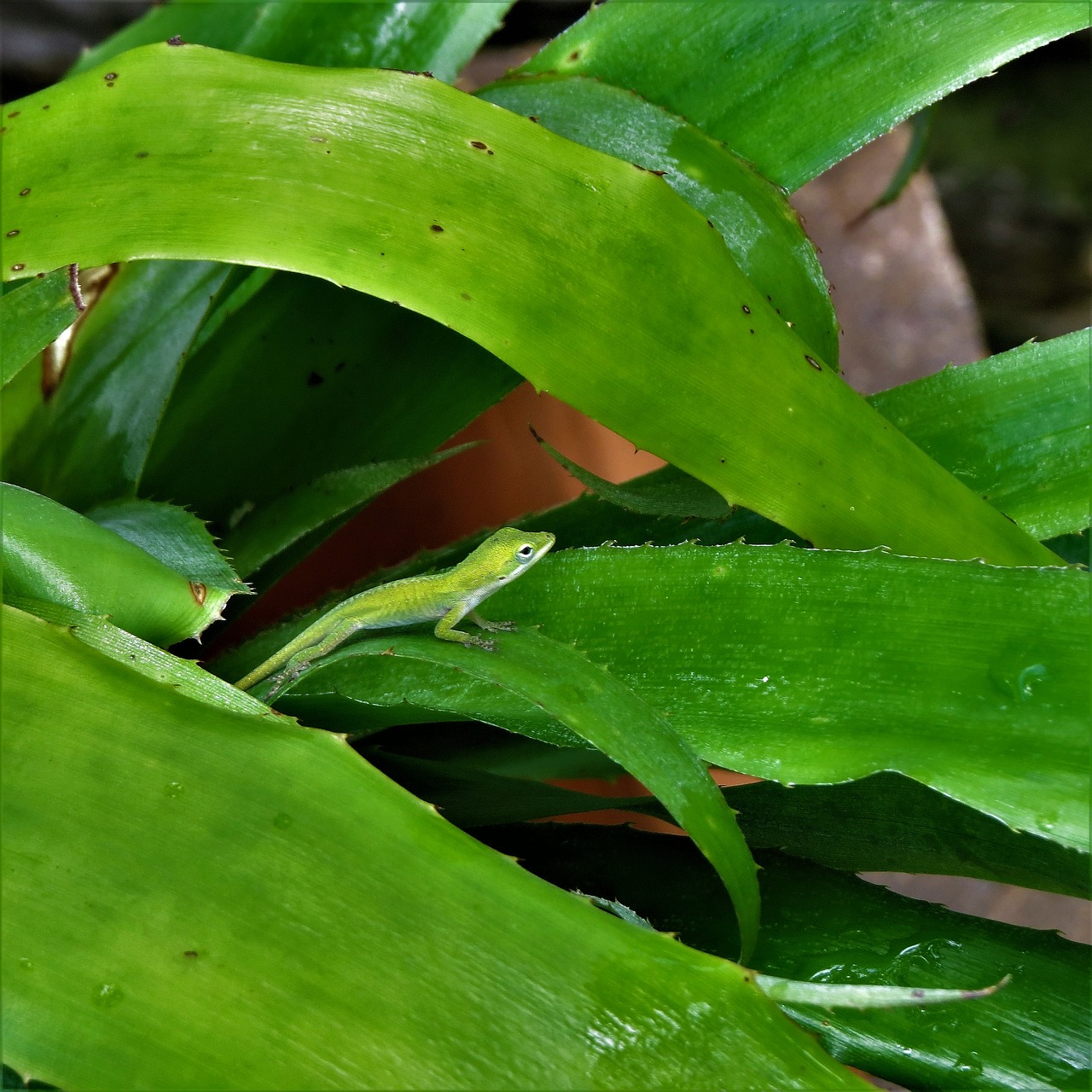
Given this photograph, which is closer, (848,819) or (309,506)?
(848,819)

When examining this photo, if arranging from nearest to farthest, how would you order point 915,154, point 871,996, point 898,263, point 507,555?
point 871,996
point 507,555
point 915,154
point 898,263

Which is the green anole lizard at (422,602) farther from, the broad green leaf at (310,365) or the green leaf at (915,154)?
the green leaf at (915,154)

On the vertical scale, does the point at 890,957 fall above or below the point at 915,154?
below

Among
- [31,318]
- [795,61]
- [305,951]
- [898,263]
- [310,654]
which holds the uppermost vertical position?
[898,263]

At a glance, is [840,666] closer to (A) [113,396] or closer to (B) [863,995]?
(B) [863,995]

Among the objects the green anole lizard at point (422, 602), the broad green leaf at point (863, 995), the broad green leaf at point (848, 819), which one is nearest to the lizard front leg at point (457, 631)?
the green anole lizard at point (422, 602)

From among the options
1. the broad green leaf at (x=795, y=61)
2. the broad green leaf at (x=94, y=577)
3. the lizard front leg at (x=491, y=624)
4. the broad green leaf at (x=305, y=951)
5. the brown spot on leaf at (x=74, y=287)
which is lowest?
the broad green leaf at (x=305, y=951)

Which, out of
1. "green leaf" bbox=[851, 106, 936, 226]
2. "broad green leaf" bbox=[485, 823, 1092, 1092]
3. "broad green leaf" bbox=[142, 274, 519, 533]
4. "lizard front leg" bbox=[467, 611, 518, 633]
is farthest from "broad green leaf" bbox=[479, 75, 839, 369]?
"green leaf" bbox=[851, 106, 936, 226]

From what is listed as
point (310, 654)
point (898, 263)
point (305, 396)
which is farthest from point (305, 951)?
point (898, 263)
